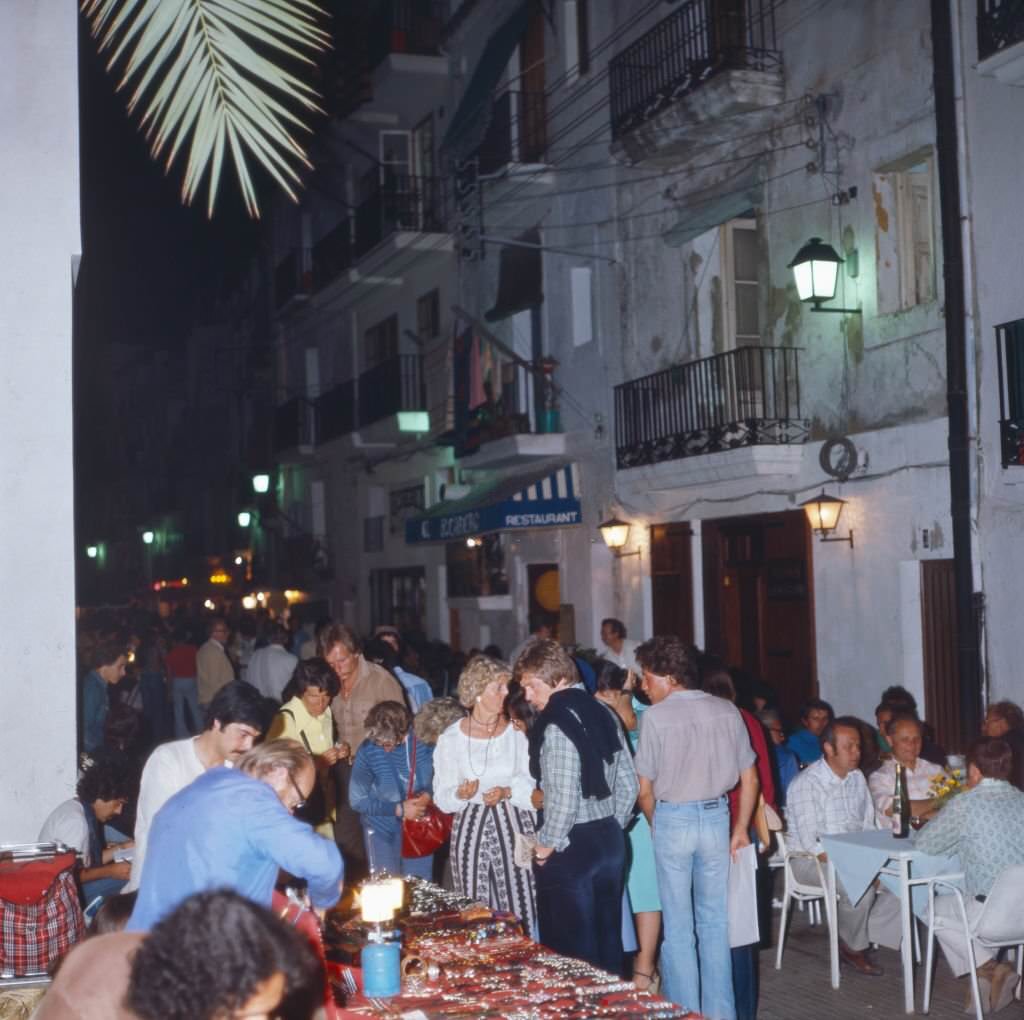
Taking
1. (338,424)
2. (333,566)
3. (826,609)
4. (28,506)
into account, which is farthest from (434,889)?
(333,566)

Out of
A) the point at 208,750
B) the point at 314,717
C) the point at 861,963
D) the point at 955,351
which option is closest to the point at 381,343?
the point at 955,351

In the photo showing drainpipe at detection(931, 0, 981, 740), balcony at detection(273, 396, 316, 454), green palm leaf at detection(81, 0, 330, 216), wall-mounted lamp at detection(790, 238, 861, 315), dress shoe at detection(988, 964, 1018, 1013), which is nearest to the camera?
green palm leaf at detection(81, 0, 330, 216)

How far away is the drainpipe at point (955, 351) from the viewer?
1188cm

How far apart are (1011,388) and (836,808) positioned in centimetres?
486

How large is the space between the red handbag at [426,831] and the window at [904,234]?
769 cm

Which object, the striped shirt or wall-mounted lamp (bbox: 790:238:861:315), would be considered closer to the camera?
the striped shirt

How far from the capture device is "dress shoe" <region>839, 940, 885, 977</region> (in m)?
8.30

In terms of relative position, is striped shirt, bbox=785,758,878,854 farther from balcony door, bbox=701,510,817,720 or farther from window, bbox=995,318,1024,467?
balcony door, bbox=701,510,817,720

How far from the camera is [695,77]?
15.1 metres

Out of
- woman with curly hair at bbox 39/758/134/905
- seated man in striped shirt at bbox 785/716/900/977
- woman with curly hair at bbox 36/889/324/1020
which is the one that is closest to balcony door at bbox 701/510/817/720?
seated man in striped shirt at bbox 785/716/900/977

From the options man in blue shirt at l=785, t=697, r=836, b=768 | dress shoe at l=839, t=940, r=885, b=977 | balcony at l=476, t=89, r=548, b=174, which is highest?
balcony at l=476, t=89, r=548, b=174

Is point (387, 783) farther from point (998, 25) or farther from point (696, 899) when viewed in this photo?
point (998, 25)

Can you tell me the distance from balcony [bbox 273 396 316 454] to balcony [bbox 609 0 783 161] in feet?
47.1

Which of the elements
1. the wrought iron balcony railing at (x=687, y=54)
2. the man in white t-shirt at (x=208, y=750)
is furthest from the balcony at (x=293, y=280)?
the man in white t-shirt at (x=208, y=750)
